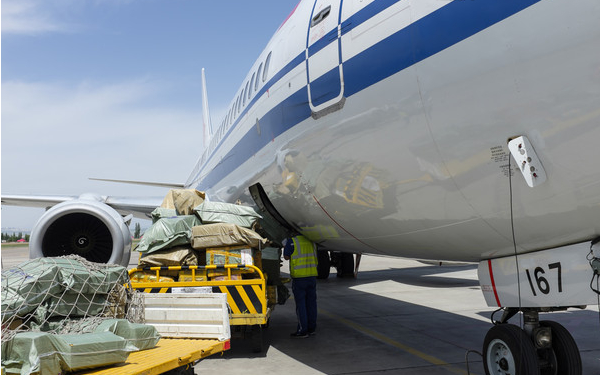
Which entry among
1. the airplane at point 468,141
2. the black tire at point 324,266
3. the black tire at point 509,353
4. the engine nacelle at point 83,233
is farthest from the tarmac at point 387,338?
the engine nacelle at point 83,233

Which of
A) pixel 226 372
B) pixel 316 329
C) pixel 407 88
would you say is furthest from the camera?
pixel 316 329

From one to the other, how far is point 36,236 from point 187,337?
4.48 metres

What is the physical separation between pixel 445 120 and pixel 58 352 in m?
2.60

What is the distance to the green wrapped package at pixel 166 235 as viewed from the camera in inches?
229

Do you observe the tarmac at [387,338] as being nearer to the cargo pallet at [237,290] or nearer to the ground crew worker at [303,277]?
the ground crew worker at [303,277]

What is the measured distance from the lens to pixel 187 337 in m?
4.21

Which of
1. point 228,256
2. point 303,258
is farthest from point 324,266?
point 228,256

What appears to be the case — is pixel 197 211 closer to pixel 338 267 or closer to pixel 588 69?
pixel 588 69

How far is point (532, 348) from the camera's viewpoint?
367 cm

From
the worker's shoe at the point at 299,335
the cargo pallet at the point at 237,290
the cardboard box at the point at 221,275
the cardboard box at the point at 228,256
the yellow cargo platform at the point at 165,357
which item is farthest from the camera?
the worker's shoe at the point at 299,335

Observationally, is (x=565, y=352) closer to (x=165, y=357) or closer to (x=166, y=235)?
(x=165, y=357)

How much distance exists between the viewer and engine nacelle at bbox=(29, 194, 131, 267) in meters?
7.59

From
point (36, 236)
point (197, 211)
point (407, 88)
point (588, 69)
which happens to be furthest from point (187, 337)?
point (36, 236)

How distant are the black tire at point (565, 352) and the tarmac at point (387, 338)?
0.68 meters
